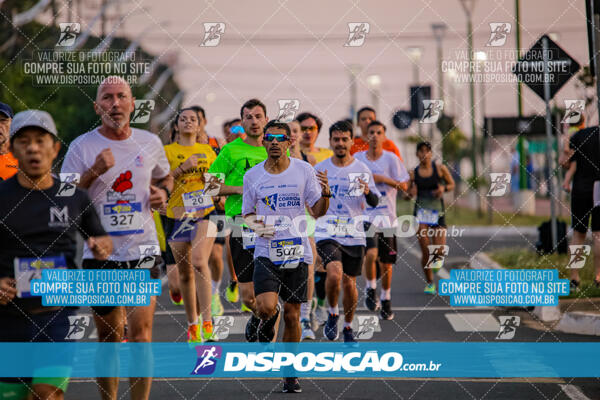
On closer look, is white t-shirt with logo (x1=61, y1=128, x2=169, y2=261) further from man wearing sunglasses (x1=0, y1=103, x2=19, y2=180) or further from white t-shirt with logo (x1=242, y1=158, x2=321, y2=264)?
man wearing sunglasses (x1=0, y1=103, x2=19, y2=180)

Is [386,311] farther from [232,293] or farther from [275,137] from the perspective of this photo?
[275,137]

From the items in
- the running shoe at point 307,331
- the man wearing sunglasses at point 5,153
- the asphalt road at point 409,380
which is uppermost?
the man wearing sunglasses at point 5,153

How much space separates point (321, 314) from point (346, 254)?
1.60 metres

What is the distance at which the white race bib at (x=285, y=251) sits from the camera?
8914 mm

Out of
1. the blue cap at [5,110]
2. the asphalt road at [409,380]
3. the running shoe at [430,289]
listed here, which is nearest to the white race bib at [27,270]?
the asphalt road at [409,380]

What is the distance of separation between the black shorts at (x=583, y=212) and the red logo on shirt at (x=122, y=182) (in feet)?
23.3

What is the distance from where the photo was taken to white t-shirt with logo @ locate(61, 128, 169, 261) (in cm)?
762

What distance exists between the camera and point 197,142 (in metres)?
12.0

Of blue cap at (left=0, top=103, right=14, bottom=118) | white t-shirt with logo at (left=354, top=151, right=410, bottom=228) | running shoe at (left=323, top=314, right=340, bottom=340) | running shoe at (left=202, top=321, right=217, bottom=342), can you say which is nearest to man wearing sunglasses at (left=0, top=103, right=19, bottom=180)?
blue cap at (left=0, top=103, right=14, bottom=118)

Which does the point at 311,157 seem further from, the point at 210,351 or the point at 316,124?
the point at 210,351

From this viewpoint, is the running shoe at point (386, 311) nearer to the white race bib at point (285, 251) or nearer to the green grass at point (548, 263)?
the green grass at point (548, 263)

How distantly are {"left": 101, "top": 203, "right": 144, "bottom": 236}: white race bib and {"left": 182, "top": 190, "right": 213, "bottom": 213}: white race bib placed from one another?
11.9ft

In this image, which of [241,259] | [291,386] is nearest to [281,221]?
[291,386]

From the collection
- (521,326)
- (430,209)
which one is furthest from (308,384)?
(430,209)
